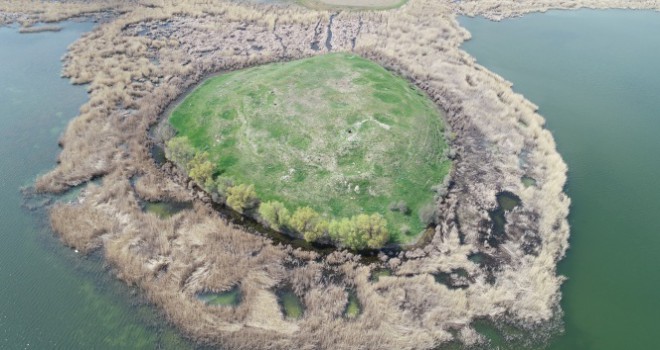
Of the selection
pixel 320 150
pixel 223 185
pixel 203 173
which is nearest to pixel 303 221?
pixel 223 185

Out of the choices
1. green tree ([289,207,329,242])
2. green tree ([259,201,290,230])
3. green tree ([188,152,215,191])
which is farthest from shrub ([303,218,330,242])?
green tree ([188,152,215,191])

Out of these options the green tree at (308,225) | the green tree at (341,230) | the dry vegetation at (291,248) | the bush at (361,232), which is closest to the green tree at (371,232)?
the bush at (361,232)

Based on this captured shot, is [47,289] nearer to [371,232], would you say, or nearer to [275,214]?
[275,214]

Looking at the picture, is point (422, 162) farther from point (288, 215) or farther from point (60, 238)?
point (60, 238)

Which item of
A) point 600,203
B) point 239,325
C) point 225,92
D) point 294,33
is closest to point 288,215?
point 239,325

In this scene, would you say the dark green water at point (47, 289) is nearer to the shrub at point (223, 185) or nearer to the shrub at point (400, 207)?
the shrub at point (223, 185)

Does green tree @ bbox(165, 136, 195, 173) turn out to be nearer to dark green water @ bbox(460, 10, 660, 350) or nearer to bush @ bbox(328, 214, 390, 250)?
bush @ bbox(328, 214, 390, 250)
